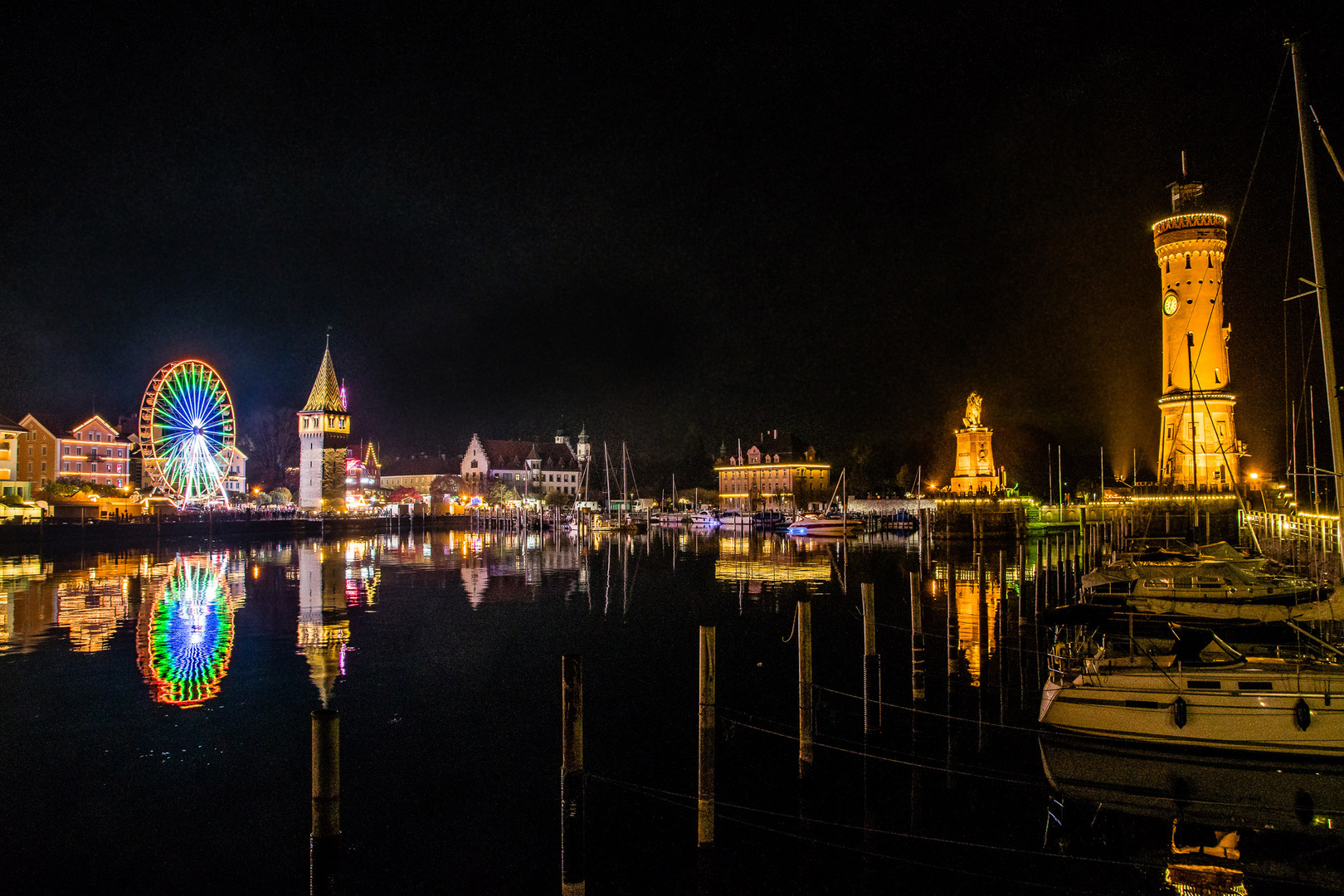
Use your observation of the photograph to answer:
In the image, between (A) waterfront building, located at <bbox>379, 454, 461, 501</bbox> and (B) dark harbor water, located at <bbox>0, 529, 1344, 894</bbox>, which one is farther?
(A) waterfront building, located at <bbox>379, 454, 461, 501</bbox>

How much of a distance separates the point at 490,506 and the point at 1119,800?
11436 centimetres

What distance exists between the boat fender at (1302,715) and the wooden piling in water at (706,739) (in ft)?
32.5

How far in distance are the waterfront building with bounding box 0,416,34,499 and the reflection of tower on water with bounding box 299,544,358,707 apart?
45898 millimetres

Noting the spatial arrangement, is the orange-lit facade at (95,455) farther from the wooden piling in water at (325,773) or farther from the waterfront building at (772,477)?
the wooden piling in water at (325,773)

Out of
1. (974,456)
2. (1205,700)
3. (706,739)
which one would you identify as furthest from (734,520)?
(706,739)

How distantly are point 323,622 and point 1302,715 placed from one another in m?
26.8

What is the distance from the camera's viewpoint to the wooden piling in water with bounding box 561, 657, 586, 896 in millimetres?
9156

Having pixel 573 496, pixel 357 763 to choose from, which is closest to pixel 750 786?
pixel 357 763

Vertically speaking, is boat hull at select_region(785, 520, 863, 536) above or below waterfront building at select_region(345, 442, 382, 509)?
below

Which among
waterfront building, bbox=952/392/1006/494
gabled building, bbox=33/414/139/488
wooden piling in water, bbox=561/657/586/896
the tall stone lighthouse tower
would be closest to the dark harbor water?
wooden piling in water, bbox=561/657/586/896

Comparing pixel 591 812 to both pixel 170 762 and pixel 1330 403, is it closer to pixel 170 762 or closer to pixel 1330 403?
pixel 170 762

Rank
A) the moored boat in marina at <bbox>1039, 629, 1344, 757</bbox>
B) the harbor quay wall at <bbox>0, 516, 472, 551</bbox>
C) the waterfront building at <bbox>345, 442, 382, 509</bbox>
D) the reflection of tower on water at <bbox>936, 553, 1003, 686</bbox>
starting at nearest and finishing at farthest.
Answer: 1. the moored boat in marina at <bbox>1039, 629, 1344, 757</bbox>
2. the reflection of tower on water at <bbox>936, 553, 1003, 686</bbox>
3. the harbor quay wall at <bbox>0, 516, 472, 551</bbox>
4. the waterfront building at <bbox>345, 442, 382, 509</bbox>

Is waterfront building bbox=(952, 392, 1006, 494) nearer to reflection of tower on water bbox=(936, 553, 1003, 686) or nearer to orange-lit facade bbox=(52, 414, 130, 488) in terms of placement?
reflection of tower on water bbox=(936, 553, 1003, 686)

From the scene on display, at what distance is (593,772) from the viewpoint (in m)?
14.1
